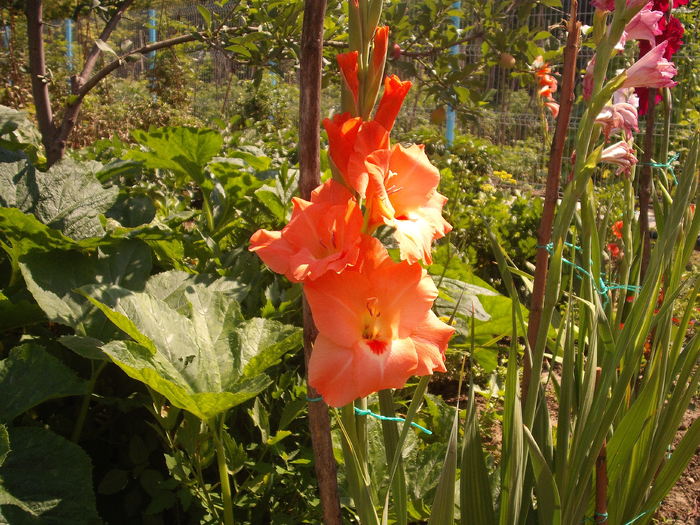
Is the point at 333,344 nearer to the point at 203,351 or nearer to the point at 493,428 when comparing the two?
the point at 203,351

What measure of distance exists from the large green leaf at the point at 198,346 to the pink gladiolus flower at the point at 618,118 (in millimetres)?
705

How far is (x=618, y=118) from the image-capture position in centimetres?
138

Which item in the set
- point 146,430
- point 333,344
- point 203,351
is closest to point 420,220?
point 333,344

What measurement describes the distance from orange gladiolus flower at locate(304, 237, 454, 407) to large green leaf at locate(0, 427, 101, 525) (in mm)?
619

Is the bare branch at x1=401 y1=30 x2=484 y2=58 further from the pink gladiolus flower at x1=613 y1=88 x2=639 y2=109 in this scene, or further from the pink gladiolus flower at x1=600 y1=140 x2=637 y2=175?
the pink gladiolus flower at x1=600 y1=140 x2=637 y2=175

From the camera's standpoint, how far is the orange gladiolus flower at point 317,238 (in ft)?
2.24

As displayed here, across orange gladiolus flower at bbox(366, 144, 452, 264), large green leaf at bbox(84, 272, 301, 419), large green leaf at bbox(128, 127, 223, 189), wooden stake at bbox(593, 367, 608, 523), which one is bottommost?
wooden stake at bbox(593, 367, 608, 523)

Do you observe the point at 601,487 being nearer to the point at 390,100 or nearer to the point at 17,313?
the point at 390,100

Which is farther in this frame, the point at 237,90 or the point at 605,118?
the point at 237,90

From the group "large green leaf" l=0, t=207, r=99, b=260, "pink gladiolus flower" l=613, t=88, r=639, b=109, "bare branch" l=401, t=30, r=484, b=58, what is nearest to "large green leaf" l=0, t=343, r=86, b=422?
"large green leaf" l=0, t=207, r=99, b=260

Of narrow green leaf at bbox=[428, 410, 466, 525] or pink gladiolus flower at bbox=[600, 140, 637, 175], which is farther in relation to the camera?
pink gladiolus flower at bbox=[600, 140, 637, 175]

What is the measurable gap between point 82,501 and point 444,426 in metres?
0.76

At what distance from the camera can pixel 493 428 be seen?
7.31ft

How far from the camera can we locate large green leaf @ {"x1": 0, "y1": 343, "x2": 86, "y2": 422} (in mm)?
1142
